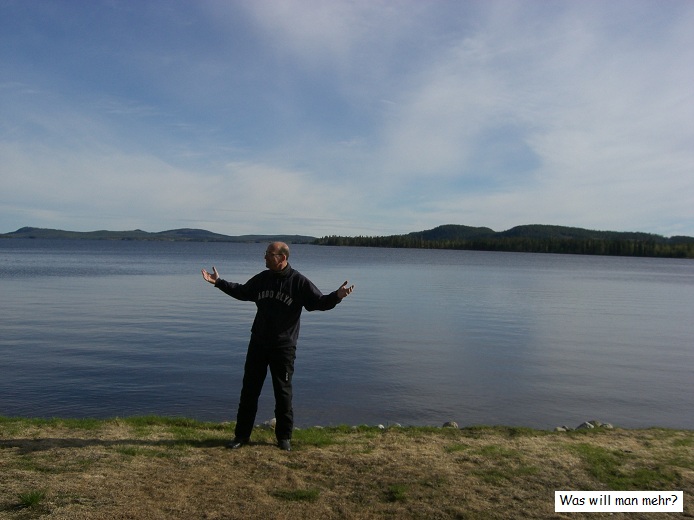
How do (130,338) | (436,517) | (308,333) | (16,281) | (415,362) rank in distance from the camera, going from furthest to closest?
(16,281) < (308,333) < (130,338) < (415,362) < (436,517)

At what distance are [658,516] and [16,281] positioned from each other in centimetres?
4932

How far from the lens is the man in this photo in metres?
8.41

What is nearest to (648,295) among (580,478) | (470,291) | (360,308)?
(470,291)

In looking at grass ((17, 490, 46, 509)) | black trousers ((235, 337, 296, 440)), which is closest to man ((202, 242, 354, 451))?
black trousers ((235, 337, 296, 440))

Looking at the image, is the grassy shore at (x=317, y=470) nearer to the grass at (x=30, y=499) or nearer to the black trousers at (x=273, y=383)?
the grass at (x=30, y=499)

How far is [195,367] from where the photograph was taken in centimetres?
1702

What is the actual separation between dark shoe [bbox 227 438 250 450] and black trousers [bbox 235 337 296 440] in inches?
2.2

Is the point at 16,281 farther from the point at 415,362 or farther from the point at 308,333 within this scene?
the point at 415,362

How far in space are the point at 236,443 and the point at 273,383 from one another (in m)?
1.02

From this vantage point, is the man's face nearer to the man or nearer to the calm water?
the man
